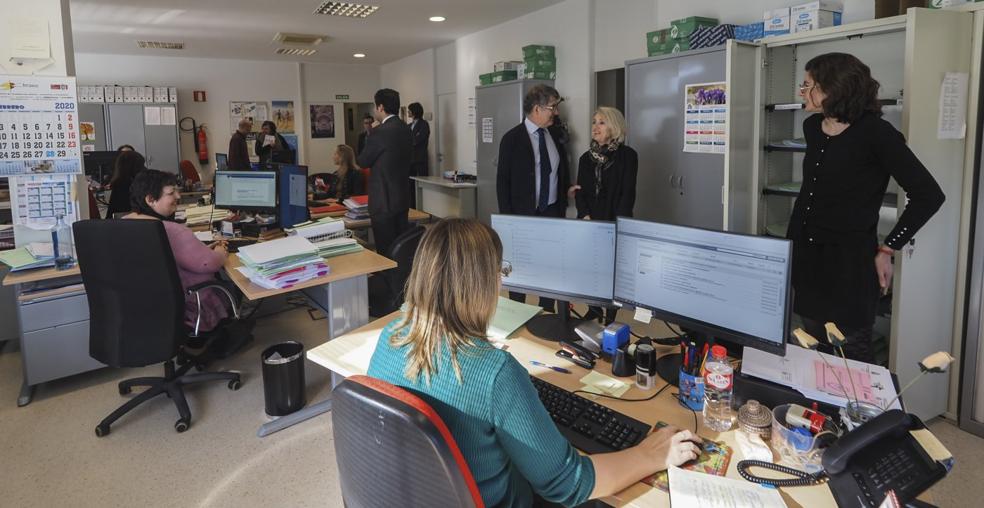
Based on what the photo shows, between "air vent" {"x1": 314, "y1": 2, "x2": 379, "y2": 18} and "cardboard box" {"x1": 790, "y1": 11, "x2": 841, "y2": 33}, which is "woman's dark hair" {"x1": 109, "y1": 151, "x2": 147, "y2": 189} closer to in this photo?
"air vent" {"x1": 314, "y1": 2, "x2": 379, "y2": 18}

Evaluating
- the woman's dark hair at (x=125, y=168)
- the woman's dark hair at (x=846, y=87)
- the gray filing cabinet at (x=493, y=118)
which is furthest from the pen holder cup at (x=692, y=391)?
the woman's dark hair at (x=125, y=168)

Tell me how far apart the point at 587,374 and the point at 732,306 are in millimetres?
450

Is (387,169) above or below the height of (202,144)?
below

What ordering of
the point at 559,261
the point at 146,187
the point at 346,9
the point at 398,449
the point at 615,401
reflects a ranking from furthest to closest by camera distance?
the point at 346,9
the point at 146,187
the point at 559,261
the point at 615,401
the point at 398,449

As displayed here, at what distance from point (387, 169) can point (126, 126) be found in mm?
6461

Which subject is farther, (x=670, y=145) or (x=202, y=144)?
(x=202, y=144)

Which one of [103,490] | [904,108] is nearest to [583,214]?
[904,108]

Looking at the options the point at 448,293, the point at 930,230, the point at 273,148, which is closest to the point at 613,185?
the point at 930,230

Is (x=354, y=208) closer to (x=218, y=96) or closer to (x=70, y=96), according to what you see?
(x=70, y=96)

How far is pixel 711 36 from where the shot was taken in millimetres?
3805

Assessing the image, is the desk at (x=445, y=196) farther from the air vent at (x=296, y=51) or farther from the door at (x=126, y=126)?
the door at (x=126, y=126)

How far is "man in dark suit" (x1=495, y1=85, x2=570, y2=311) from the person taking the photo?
12.8ft

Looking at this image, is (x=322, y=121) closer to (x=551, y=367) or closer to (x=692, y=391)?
(x=551, y=367)

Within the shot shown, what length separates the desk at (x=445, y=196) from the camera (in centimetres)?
734
